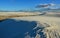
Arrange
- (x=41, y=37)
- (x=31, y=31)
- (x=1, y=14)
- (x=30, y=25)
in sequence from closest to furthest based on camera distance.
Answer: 1. (x=41, y=37)
2. (x=31, y=31)
3. (x=30, y=25)
4. (x=1, y=14)

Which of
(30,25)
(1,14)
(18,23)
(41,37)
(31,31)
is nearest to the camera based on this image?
(41,37)

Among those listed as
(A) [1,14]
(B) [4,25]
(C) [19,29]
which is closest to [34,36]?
(C) [19,29]

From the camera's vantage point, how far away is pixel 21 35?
4.03 metres

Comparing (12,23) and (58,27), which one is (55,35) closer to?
(58,27)

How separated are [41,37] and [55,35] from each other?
353 millimetres

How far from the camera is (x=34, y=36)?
3.79m

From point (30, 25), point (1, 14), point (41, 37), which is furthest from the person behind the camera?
point (1, 14)

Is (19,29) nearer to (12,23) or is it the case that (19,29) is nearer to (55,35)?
(12,23)

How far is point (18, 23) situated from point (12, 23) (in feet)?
0.82

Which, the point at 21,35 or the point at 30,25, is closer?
the point at 21,35

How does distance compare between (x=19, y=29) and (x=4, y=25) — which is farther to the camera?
(x=4, y=25)

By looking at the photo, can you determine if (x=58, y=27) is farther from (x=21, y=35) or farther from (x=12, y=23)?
(x=12, y=23)

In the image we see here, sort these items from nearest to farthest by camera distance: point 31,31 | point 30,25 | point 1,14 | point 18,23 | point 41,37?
1. point 41,37
2. point 31,31
3. point 30,25
4. point 18,23
5. point 1,14

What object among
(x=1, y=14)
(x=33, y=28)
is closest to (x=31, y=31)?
(x=33, y=28)
